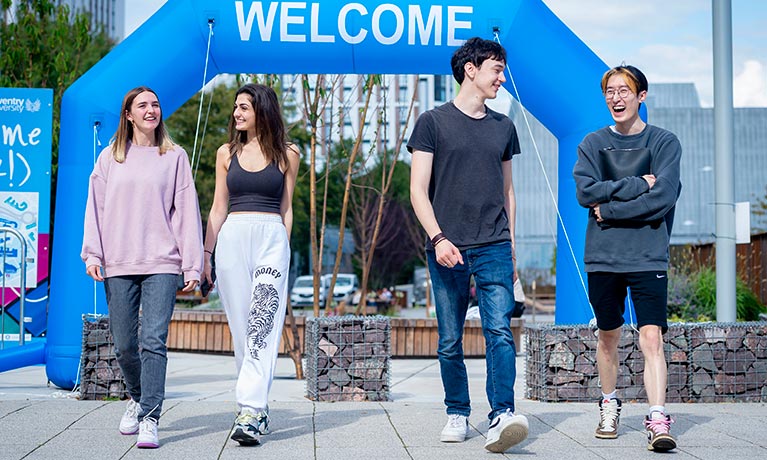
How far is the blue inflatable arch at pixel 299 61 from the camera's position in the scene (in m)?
7.45

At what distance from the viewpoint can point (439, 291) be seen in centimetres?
468

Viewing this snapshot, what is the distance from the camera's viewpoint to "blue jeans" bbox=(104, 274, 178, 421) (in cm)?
470

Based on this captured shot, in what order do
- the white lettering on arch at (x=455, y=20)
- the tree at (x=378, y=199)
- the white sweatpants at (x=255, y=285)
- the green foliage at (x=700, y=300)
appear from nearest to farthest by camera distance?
the white sweatpants at (x=255, y=285) → the white lettering on arch at (x=455, y=20) → the tree at (x=378, y=199) → the green foliage at (x=700, y=300)

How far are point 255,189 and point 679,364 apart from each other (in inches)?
139

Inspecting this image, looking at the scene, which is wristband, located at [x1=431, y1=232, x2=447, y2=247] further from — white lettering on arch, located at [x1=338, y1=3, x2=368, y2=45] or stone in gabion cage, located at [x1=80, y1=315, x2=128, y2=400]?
white lettering on arch, located at [x1=338, y1=3, x2=368, y2=45]

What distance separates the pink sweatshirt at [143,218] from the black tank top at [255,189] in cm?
22

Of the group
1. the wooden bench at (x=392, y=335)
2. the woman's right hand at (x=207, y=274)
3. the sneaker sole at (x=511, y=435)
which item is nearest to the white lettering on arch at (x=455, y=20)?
the woman's right hand at (x=207, y=274)

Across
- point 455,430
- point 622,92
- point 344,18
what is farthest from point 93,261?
point 344,18

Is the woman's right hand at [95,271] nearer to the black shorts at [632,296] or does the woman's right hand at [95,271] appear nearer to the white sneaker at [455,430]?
the white sneaker at [455,430]

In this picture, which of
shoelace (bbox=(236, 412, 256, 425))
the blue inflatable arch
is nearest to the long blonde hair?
shoelace (bbox=(236, 412, 256, 425))

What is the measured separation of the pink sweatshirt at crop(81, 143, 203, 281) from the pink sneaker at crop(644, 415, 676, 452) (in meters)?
2.33

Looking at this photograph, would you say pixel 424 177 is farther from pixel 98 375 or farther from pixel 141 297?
pixel 98 375

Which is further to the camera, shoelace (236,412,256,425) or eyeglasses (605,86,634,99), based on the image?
eyeglasses (605,86,634,99)

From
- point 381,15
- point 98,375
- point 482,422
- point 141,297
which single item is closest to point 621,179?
point 482,422
